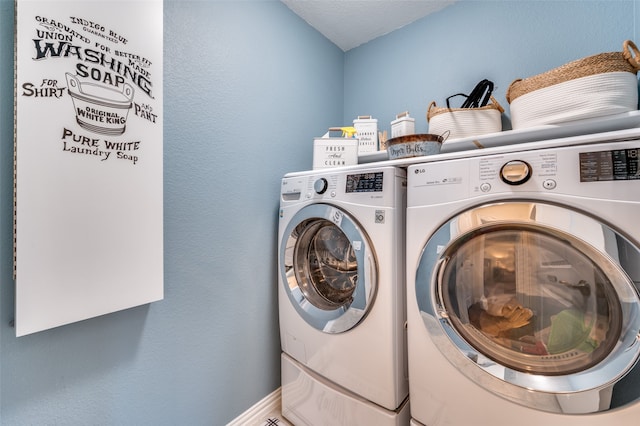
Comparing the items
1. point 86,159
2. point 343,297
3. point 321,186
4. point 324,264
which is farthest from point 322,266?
point 86,159

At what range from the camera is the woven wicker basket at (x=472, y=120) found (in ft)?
3.94

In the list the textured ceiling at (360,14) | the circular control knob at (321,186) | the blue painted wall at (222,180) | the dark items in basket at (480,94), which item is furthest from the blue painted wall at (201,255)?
the dark items in basket at (480,94)

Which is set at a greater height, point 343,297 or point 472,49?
point 472,49

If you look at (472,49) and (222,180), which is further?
(472,49)

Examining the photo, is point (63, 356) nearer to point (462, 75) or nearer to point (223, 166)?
point (223, 166)

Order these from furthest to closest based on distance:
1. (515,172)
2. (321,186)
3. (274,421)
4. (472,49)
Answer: (472,49) < (274,421) < (321,186) < (515,172)

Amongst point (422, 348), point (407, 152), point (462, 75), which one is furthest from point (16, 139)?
point (462, 75)

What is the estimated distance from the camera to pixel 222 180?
1.18m

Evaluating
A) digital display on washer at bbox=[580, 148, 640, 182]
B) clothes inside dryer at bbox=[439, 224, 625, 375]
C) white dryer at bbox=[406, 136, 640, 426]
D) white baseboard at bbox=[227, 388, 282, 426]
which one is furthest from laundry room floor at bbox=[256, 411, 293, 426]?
digital display on washer at bbox=[580, 148, 640, 182]

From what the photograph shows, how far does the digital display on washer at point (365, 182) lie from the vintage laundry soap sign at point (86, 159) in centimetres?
70

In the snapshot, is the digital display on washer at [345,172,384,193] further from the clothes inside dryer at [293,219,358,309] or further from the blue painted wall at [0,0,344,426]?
the blue painted wall at [0,0,344,426]

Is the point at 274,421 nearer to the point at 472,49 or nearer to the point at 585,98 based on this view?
the point at 585,98

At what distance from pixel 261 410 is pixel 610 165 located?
163 cm

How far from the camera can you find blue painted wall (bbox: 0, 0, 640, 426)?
79cm
